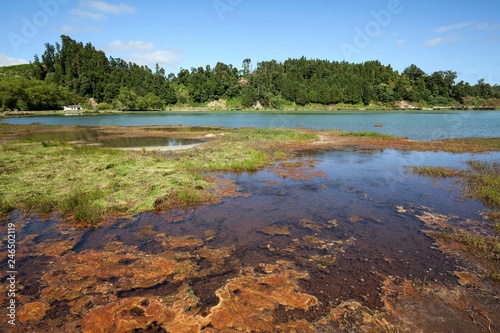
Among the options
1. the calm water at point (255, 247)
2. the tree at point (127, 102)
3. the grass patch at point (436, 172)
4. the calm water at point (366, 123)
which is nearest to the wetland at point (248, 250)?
the calm water at point (255, 247)

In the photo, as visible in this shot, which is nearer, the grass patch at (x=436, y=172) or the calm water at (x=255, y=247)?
the calm water at (x=255, y=247)

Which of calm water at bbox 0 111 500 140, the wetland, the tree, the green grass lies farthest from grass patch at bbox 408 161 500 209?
the tree

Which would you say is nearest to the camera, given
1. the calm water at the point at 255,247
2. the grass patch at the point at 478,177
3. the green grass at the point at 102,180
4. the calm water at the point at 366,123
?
the calm water at the point at 255,247

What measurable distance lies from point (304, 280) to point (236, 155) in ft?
60.5

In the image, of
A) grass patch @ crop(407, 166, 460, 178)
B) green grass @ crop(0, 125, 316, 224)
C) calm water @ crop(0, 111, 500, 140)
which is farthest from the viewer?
calm water @ crop(0, 111, 500, 140)

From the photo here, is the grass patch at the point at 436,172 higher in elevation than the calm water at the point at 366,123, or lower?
lower

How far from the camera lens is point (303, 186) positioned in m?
17.5

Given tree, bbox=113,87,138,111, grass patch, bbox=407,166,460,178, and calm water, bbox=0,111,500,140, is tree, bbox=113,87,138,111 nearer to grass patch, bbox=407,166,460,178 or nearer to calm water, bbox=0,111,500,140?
calm water, bbox=0,111,500,140

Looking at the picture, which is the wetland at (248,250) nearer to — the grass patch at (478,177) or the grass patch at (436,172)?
the grass patch at (478,177)

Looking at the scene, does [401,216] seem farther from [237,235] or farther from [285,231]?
[237,235]

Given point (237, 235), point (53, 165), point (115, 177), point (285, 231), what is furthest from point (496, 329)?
point (53, 165)

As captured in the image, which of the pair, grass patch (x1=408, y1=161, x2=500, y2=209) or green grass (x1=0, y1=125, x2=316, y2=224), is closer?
green grass (x1=0, y1=125, x2=316, y2=224)

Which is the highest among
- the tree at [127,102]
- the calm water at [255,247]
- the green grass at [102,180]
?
the tree at [127,102]

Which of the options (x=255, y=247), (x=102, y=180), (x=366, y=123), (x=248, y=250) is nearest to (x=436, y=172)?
(x=255, y=247)
